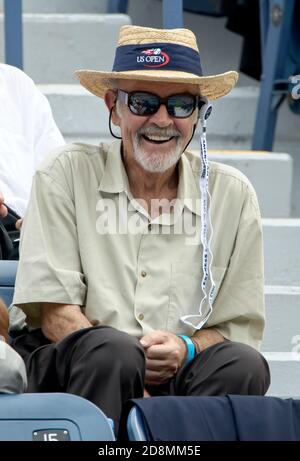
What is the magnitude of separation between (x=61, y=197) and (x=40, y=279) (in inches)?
9.3

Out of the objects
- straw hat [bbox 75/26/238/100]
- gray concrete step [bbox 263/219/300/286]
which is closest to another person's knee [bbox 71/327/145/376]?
Answer: straw hat [bbox 75/26/238/100]

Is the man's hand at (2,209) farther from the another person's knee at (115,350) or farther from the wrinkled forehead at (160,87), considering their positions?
the another person's knee at (115,350)

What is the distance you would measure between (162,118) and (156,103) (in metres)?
0.04

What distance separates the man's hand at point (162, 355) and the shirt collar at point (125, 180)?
389 mm

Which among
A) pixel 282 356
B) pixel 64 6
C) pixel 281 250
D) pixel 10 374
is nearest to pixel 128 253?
pixel 10 374

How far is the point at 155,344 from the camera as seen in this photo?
3137 millimetres

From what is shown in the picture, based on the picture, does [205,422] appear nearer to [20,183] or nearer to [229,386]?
[229,386]

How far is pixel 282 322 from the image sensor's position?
434cm

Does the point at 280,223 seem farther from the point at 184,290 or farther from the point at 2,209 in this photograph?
the point at 184,290

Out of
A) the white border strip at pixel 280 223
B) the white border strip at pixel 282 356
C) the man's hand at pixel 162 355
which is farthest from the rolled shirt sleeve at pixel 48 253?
the white border strip at pixel 280 223

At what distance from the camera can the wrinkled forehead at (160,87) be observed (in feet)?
10.9

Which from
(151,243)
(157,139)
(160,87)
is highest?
(160,87)

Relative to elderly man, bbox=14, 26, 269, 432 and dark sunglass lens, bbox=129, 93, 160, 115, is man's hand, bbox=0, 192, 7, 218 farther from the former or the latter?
dark sunglass lens, bbox=129, 93, 160, 115

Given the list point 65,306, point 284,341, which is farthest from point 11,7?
point 65,306
